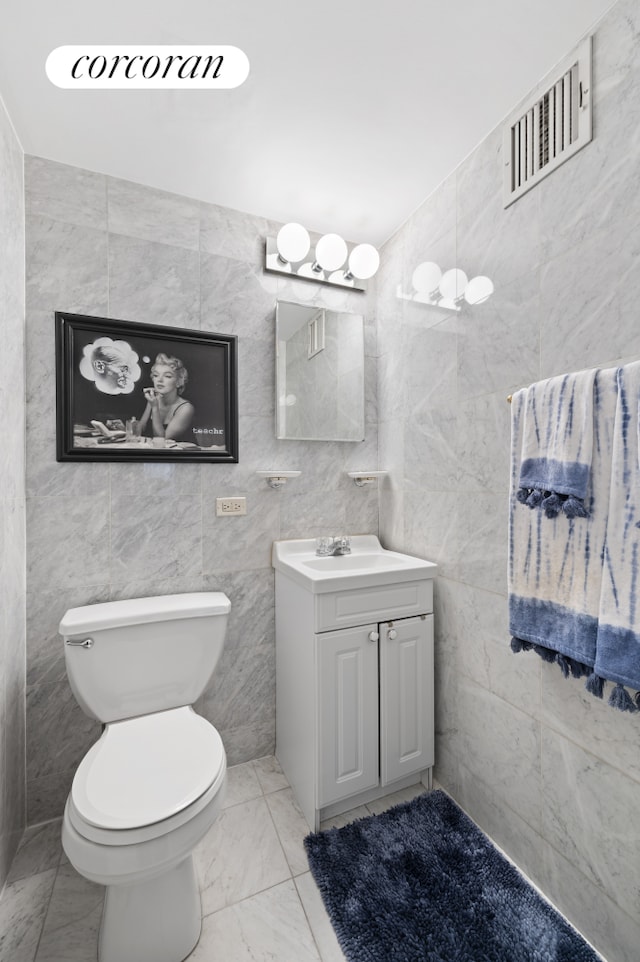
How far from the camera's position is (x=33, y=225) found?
4.79 feet

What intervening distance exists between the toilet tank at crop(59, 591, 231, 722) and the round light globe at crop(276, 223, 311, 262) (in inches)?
56.5

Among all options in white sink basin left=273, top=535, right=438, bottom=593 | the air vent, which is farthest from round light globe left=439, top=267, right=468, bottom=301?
white sink basin left=273, top=535, right=438, bottom=593

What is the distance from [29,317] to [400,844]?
7.19 feet

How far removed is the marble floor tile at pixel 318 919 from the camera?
1.04 metres

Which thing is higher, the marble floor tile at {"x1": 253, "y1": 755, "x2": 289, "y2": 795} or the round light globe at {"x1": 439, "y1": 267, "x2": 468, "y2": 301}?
the round light globe at {"x1": 439, "y1": 267, "x2": 468, "y2": 301}

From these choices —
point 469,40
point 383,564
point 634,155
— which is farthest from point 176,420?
point 634,155

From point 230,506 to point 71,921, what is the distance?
1.29m

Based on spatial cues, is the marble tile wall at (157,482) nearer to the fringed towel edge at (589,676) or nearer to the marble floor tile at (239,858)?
the marble floor tile at (239,858)

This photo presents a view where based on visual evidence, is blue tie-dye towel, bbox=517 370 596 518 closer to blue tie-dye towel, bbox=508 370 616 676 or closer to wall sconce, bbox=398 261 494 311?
blue tie-dye towel, bbox=508 370 616 676

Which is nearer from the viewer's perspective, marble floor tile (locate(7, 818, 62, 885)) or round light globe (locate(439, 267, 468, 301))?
marble floor tile (locate(7, 818, 62, 885))

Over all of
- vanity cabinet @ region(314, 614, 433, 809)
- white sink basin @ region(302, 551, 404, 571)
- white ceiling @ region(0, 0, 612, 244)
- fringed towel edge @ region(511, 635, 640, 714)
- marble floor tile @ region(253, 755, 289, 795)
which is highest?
white ceiling @ region(0, 0, 612, 244)

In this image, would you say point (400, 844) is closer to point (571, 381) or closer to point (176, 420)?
point (571, 381)

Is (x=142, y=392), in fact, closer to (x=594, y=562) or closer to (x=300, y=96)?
(x=300, y=96)

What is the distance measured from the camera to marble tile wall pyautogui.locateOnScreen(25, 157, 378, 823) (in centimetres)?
146
